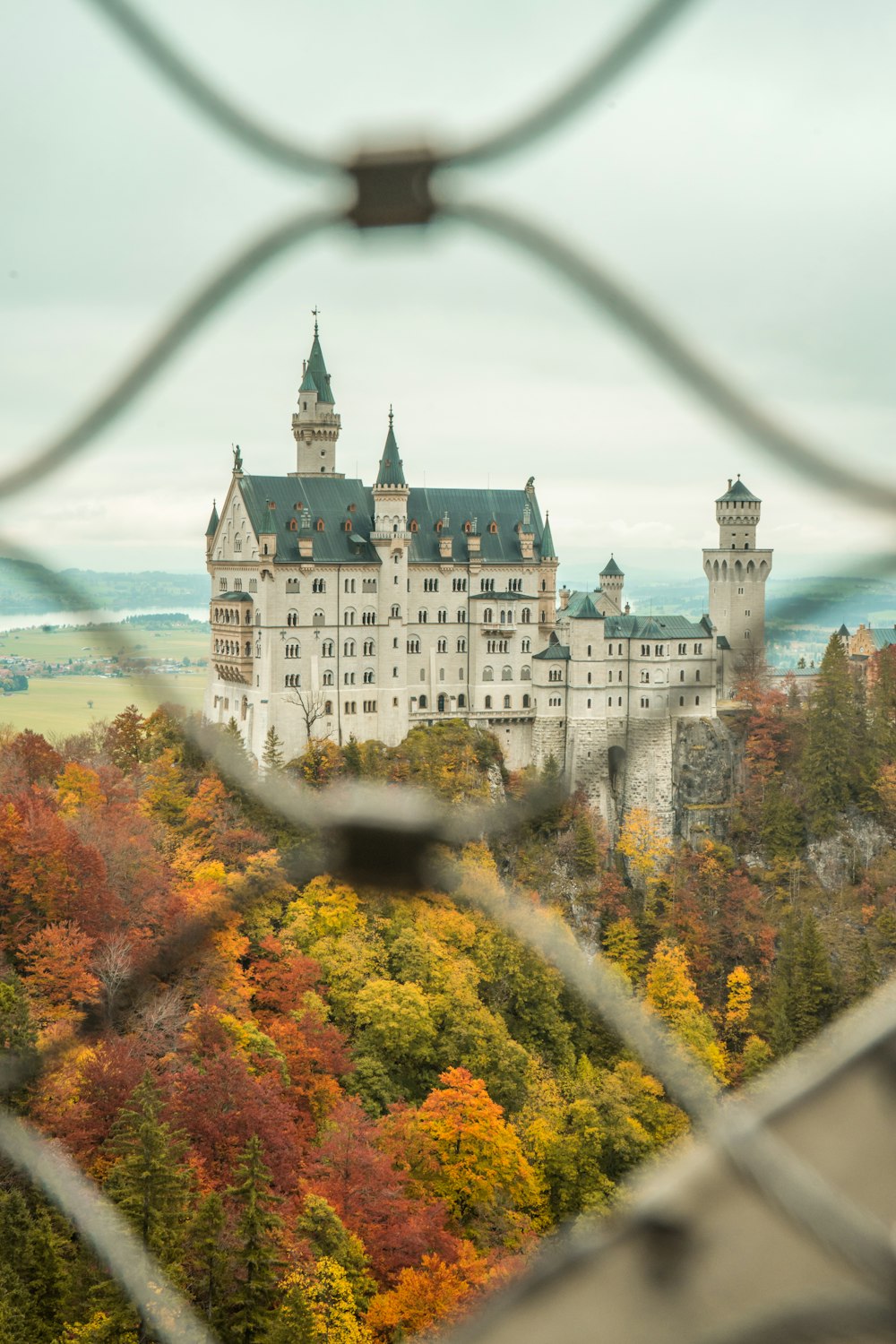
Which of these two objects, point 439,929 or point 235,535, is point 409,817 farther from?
point 235,535

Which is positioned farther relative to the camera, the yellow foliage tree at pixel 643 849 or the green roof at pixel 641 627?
the yellow foliage tree at pixel 643 849

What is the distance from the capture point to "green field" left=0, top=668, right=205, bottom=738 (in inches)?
22.6

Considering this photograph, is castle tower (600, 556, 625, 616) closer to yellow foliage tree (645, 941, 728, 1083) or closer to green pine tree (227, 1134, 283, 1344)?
yellow foliage tree (645, 941, 728, 1083)

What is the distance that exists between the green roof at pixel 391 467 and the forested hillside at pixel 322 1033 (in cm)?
284

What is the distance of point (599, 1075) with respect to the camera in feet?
26.2

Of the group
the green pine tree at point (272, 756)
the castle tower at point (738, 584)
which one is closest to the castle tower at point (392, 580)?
the green pine tree at point (272, 756)

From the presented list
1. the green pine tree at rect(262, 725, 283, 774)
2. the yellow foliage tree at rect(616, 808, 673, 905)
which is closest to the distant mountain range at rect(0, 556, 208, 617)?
the green pine tree at rect(262, 725, 283, 774)

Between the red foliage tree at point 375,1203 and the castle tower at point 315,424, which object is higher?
the castle tower at point 315,424

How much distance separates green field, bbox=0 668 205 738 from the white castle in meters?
7.31

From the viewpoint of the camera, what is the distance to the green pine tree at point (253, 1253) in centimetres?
452

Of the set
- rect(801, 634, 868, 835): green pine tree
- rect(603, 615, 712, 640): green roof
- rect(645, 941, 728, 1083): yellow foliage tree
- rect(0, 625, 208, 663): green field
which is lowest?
rect(645, 941, 728, 1083): yellow foliage tree

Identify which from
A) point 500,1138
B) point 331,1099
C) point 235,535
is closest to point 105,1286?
point 331,1099

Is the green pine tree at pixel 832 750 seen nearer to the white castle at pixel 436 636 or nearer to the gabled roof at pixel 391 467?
the white castle at pixel 436 636

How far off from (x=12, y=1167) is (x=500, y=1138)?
304 cm
